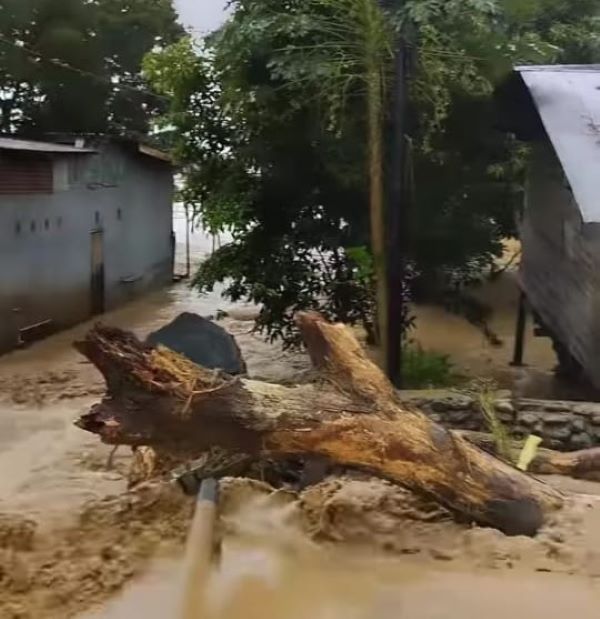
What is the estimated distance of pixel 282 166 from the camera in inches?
445

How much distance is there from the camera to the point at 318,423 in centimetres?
573

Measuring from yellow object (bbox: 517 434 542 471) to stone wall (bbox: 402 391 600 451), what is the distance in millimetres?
629

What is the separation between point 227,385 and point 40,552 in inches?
76.7

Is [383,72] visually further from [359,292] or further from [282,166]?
[359,292]

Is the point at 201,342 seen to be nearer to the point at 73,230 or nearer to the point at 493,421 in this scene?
the point at 493,421

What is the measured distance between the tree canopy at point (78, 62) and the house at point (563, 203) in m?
11.2

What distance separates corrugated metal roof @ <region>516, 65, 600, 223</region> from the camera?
7.41 m

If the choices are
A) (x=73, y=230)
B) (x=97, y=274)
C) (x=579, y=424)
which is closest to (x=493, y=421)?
(x=579, y=424)

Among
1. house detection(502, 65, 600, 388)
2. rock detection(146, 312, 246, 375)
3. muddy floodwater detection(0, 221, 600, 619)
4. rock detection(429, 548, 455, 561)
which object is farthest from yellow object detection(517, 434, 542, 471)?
rock detection(146, 312, 246, 375)

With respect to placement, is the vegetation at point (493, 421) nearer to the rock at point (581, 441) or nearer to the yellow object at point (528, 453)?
the yellow object at point (528, 453)

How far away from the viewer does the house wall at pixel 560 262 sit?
841cm

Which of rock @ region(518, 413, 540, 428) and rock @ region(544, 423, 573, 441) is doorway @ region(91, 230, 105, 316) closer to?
rock @ region(518, 413, 540, 428)

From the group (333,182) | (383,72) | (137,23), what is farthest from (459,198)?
(137,23)

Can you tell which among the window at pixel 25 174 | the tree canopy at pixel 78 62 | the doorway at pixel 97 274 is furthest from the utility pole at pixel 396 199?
the tree canopy at pixel 78 62
